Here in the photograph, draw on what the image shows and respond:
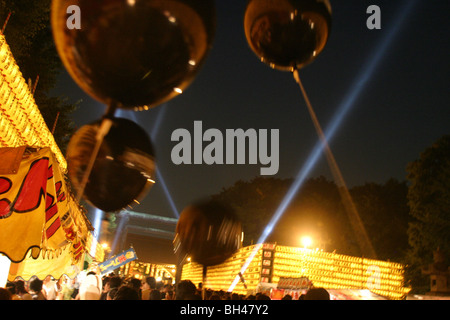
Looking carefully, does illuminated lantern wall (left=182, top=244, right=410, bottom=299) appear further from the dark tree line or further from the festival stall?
the festival stall

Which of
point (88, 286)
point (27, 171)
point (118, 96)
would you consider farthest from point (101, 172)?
point (88, 286)

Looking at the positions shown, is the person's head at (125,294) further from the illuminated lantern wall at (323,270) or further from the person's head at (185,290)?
the illuminated lantern wall at (323,270)

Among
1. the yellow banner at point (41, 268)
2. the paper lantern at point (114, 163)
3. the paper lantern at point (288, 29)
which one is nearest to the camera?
the paper lantern at point (288, 29)

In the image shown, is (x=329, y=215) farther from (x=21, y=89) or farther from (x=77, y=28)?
(x=77, y=28)

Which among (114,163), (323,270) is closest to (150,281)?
(114,163)

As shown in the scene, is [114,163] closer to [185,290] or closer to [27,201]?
[27,201]

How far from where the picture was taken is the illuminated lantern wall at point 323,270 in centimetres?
1655

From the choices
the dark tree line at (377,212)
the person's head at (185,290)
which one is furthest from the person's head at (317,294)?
the dark tree line at (377,212)

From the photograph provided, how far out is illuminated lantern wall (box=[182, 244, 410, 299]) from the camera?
16547mm

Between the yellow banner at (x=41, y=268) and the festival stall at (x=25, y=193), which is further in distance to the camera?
the yellow banner at (x=41, y=268)

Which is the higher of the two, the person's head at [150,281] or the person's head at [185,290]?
the person's head at [150,281]

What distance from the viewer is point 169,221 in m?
50.1

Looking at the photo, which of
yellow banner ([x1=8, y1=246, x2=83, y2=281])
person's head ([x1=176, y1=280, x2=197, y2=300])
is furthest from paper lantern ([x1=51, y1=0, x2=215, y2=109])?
yellow banner ([x1=8, y1=246, x2=83, y2=281])
